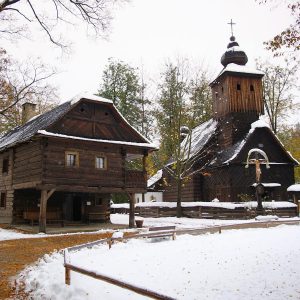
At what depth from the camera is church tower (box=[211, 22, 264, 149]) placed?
3562 centimetres

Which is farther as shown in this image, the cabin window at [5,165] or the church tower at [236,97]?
the church tower at [236,97]

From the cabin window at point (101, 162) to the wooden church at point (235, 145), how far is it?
12.2 m

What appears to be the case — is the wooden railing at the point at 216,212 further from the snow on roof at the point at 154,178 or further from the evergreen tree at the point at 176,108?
the snow on roof at the point at 154,178

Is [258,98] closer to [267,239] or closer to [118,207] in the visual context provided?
[118,207]

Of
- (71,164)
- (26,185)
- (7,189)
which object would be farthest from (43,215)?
(7,189)

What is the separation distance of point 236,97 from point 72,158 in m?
20.2

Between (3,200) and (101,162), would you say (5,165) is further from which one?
(101,162)

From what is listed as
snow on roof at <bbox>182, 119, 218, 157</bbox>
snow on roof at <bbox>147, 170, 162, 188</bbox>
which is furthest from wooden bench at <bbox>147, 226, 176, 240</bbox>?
snow on roof at <bbox>147, 170, 162, 188</bbox>

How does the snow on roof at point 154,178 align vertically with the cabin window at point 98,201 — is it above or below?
above

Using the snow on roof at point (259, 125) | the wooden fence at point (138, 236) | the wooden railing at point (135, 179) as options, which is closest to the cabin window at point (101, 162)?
the wooden railing at point (135, 179)

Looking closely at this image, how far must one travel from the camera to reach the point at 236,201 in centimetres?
3161

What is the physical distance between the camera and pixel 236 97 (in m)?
36.8

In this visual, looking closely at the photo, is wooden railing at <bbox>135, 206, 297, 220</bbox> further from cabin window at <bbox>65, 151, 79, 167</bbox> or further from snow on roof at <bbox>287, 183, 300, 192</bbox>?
cabin window at <bbox>65, 151, 79, 167</bbox>

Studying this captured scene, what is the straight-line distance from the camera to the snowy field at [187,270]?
7934 mm
